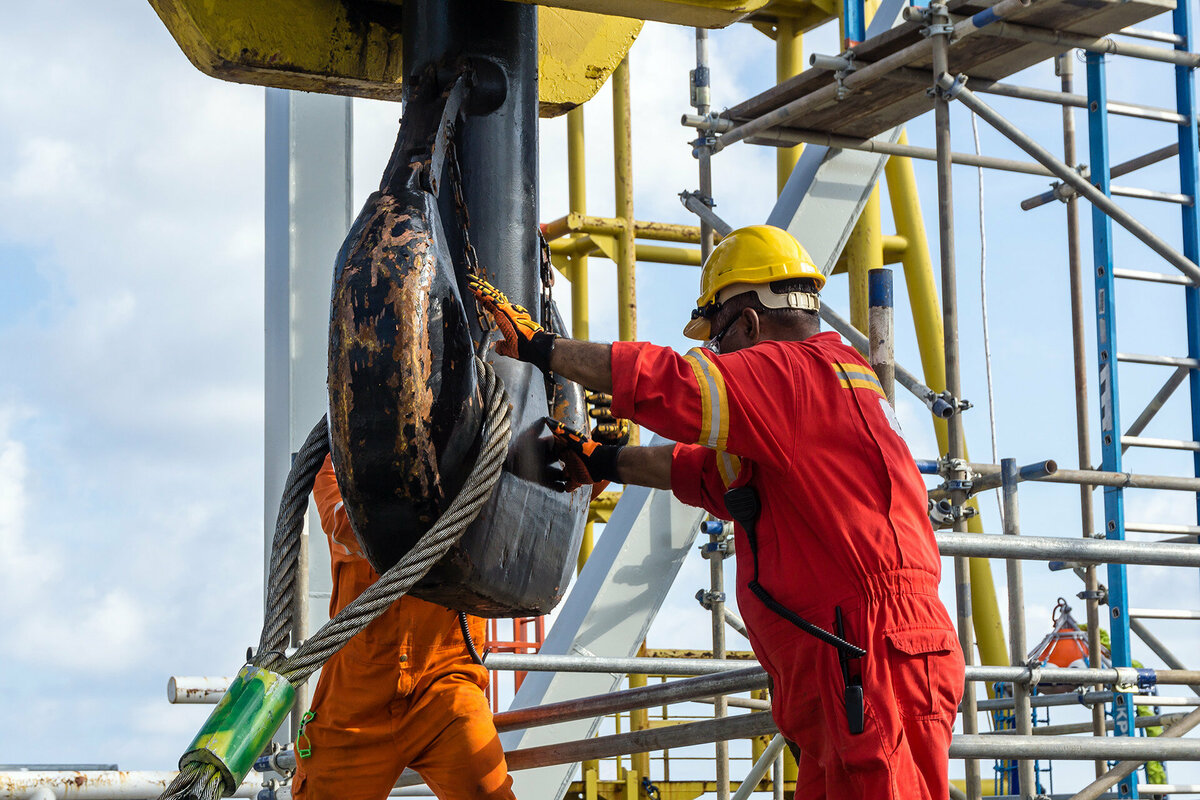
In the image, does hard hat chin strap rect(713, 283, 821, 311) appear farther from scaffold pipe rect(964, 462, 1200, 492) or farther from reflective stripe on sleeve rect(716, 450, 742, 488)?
scaffold pipe rect(964, 462, 1200, 492)

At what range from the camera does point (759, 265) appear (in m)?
3.17

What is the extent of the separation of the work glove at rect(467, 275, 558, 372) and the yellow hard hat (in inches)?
27.5

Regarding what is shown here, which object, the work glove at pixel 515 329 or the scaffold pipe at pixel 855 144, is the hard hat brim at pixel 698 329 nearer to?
the work glove at pixel 515 329

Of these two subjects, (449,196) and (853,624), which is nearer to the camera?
(449,196)

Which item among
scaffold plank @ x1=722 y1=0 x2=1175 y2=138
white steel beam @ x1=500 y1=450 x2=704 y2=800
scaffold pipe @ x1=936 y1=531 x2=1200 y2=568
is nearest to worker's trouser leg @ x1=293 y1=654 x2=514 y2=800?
scaffold pipe @ x1=936 y1=531 x2=1200 y2=568

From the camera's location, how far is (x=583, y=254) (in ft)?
38.9

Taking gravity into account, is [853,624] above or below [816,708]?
A: above

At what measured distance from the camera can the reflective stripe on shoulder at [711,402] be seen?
276 cm

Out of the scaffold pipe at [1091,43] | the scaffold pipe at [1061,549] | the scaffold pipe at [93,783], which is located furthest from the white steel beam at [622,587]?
the scaffold pipe at [1061,549]

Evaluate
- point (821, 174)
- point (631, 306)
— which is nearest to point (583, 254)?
→ point (631, 306)

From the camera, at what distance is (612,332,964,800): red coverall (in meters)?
2.74

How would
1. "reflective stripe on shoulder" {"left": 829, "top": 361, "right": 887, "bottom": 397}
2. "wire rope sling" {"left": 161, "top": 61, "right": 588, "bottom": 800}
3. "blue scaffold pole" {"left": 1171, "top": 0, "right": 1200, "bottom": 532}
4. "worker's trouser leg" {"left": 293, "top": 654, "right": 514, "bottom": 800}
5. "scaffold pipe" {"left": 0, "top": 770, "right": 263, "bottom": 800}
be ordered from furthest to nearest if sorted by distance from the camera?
1. "blue scaffold pole" {"left": 1171, "top": 0, "right": 1200, "bottom": 532}
2. "worker's trouser leg" {"left": 293, "top": 654, "right": 514, "bottom": 800}
3. "scaffold pipe" {"left": 0, "top": 770, "right": 263, "bottom": 800}
4. "reflective stripe on shoulder" {"left": 829, "top": 361, "right": 887, "bottom": 397}
5. "wire rope sling" {"left": 161, "top": 61, "right": 588, "bottom": 800}

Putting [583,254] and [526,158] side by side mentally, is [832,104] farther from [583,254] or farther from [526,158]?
[583,254]

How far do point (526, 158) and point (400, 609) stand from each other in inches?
76.6
